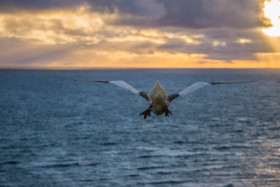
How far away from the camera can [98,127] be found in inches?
7249

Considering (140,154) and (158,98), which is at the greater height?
(158,98)

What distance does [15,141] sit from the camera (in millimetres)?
145125

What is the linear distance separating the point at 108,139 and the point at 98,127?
32845 mm

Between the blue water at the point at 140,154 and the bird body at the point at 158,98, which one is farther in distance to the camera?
the blue water at the point at 140,154

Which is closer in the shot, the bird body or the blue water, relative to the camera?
the bird body

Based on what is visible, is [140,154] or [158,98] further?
[140,154]

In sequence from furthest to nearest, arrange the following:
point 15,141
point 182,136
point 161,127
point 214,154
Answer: point 161,127, point 182,136, point 15,141, point 214,154

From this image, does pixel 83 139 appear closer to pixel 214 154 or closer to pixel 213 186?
pixel 214 154

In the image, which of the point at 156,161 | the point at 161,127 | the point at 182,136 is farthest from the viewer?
the point at 161,127

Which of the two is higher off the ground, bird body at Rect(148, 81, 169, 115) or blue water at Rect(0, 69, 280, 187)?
bird body at Rect(148, 81, 169, 115)

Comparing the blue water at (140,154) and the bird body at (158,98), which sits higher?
the bird body at (158,98)

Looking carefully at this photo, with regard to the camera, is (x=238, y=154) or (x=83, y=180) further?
(x=238, y=154)

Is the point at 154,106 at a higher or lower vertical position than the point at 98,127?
higher

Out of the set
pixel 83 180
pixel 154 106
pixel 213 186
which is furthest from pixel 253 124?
pixel 154 106
